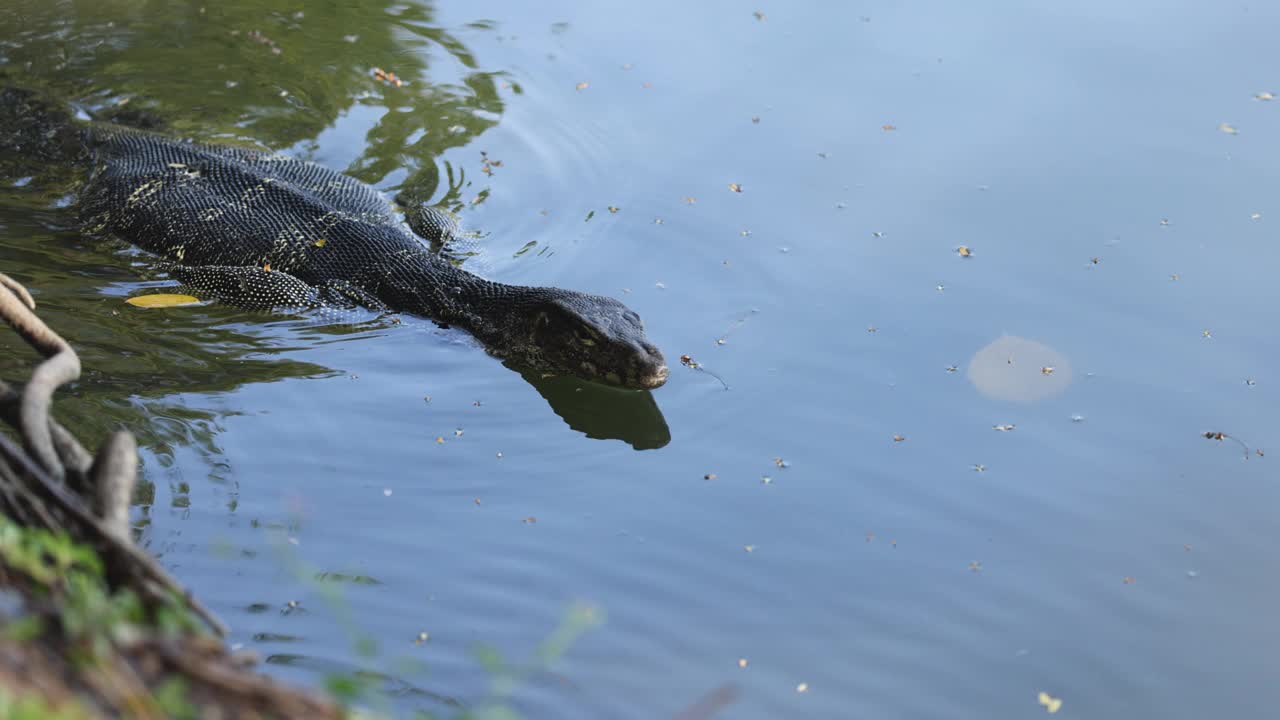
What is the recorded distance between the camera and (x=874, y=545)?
17.0ft

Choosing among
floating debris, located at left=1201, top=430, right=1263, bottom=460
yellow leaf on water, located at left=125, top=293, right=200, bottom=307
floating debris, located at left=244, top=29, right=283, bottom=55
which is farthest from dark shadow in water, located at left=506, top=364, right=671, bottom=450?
floating debris, located at left=244, top=29, right=283, bottom=55

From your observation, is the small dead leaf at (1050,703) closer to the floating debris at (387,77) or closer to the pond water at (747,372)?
the pond water at (747,372)

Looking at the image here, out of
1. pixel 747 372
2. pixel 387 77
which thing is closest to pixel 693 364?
pixel 747 372

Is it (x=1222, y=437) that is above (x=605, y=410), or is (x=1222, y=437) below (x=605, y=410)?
above

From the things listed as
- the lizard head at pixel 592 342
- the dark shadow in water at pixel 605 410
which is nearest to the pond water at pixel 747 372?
the dark shadow in water at pixel 605 410

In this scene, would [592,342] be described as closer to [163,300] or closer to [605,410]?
[605,410]

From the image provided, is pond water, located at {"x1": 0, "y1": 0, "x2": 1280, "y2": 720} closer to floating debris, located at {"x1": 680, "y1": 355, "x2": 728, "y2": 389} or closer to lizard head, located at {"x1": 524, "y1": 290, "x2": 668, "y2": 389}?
floating debris, located at {"x1": 680, "y1": 355, "x2": 728, "y2": 389}

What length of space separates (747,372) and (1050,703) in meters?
2.65

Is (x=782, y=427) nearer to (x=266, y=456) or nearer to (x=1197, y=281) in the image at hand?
(x=266, y=456)

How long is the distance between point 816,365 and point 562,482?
179cm

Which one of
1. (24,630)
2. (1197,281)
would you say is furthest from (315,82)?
(24,630)

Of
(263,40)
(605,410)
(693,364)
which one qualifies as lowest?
(263,40)

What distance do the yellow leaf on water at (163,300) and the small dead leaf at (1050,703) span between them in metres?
5.23

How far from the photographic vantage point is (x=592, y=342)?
21.1ft
